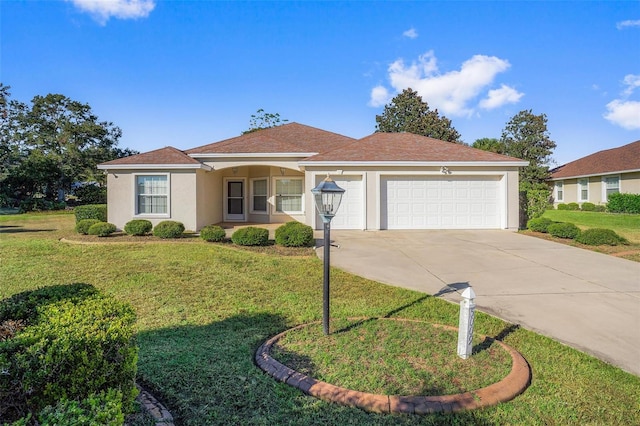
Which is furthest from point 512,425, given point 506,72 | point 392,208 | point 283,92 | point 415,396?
point 283,92

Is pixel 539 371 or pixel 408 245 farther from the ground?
pixel 408 245

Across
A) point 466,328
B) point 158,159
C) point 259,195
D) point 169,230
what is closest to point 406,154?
point 259,195

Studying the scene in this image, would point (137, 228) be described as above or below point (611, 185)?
below

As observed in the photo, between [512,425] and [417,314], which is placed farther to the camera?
[417,314]

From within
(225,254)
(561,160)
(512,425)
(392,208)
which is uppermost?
(561,160)

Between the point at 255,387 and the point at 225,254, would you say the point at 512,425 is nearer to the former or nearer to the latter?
the point at 255,387

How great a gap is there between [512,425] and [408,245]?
807 cm

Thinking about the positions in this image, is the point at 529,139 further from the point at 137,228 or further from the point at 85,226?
the point at 85,226

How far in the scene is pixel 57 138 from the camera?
29828 millimetres

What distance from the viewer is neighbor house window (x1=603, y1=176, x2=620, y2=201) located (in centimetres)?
2222

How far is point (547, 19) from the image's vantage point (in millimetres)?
10523

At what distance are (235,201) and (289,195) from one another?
302cm

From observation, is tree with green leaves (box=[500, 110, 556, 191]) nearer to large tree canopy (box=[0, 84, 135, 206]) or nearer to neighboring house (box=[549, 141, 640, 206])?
neighboring house (box=[549, 141, 640, 206])

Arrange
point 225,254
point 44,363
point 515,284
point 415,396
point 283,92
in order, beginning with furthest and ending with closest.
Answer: point 283,92, point 225,254, point 515,284, point 415,396, point 44,363
